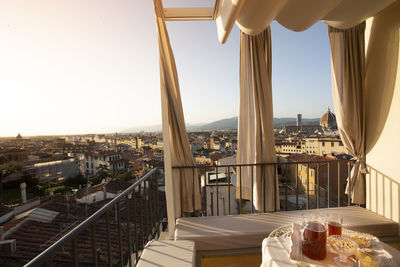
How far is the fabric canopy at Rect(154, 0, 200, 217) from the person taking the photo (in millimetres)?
2225

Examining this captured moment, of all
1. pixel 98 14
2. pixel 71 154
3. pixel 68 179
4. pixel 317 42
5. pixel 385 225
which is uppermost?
pixel 98 14

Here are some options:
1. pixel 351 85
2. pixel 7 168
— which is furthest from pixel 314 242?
pixel 7 168

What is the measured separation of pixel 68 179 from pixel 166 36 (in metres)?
5.63

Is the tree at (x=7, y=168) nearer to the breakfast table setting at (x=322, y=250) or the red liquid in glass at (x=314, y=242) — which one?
the breakfast table setting at (x=322, y=250)

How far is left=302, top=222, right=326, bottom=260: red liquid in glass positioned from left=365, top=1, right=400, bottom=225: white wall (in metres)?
1.89

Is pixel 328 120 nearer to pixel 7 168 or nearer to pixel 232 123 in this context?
pixel 232 123

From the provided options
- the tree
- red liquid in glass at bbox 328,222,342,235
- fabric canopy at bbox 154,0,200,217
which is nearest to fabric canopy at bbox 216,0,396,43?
fabric canopy at bbox 154,0,200,217

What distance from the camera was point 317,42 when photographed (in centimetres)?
295

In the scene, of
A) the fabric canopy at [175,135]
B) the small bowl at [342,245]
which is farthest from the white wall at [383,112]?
the fabric canopy at [175,135]

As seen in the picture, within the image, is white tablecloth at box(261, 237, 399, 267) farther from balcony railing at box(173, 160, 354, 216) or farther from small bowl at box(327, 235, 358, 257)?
balcony railing at box(173, 160, 354, 216)

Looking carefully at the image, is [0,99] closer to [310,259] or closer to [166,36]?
[166,36]

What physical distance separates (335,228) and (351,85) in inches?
83.6

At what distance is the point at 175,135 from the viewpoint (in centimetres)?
233

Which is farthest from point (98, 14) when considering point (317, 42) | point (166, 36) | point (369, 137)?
point (369, 137)
